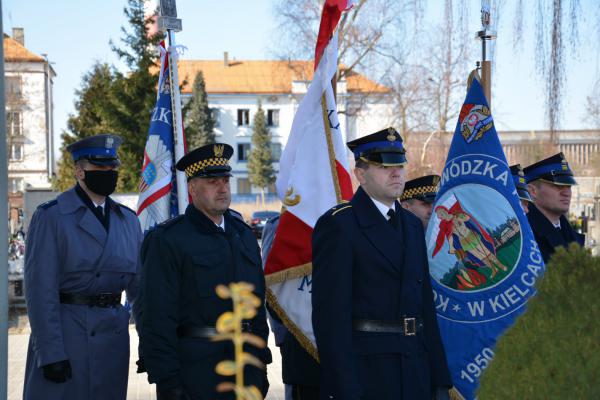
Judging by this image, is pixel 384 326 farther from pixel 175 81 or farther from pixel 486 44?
pixel 175 81

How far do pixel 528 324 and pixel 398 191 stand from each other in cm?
211

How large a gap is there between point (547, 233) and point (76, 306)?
11.3ft

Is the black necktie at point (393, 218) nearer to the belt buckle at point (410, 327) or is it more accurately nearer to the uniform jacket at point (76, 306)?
the belt buckle at point (410, 327)

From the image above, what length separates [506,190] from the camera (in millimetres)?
5094

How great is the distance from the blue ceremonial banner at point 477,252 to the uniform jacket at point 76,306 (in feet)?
6.64

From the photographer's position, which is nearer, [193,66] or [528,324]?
[528,324]

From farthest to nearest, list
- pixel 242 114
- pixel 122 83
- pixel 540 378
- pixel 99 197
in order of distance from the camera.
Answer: pixel 242 114 < pixel 122 83 < pixel 99 197 < pixel 540 378

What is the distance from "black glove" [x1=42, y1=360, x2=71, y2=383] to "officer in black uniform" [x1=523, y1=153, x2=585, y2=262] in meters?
3.50

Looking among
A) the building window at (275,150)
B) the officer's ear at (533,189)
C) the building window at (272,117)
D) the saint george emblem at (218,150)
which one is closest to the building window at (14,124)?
the building window at (275,150)

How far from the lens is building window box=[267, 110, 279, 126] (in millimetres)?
83438

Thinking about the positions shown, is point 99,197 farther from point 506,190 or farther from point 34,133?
point 34,133

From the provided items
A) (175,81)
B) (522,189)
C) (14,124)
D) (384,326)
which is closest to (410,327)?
(384,326)

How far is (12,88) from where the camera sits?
4419 cm

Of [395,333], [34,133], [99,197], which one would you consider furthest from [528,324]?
[34,133]
